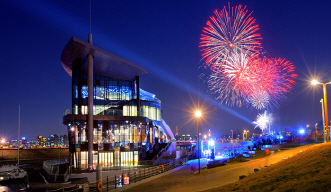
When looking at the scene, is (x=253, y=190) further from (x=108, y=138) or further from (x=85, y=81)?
(x=85, y=81)

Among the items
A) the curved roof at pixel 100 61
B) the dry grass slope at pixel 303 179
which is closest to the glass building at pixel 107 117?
the curved roof at pixel 100 61

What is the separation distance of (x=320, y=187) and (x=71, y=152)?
37.2m

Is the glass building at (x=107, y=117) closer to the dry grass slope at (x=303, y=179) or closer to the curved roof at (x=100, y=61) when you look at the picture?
the curved roof at (x=100, y=61)

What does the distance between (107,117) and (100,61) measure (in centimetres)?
993

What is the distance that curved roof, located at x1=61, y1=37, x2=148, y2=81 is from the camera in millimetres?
40125

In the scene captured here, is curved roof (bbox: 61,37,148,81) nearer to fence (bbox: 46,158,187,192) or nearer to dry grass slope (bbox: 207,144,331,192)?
fence (bbox: 46,158,187,192)

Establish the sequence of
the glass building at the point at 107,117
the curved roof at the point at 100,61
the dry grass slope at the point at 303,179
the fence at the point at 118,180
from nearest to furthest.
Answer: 1. the dry grass slope at the point at 303,179
2. the fence at the point at 118,180
3. the glass building at the point at 107,117
4. the curved roof at the point at 100,61

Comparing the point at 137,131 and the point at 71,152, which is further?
the point at 137,131

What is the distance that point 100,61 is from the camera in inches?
1790

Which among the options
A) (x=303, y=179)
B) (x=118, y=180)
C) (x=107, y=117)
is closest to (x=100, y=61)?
(x=107, y=117)

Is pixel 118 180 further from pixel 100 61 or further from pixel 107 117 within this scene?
pixel 100 61

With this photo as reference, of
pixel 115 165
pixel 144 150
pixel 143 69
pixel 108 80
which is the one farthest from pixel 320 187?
pixel 108 80

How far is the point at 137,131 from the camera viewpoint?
4556 centimetres

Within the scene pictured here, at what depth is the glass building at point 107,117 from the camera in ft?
131
